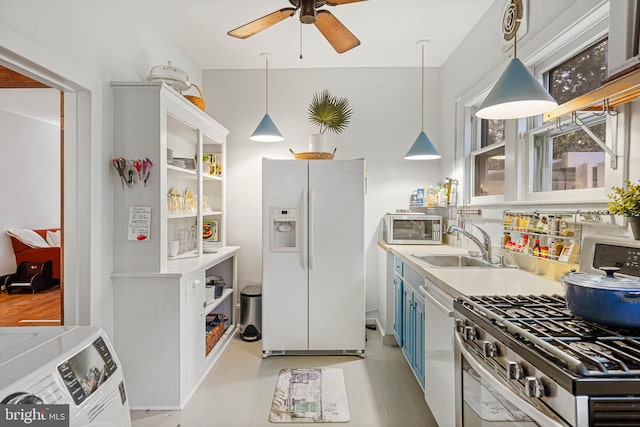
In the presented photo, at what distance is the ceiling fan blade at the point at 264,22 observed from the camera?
1980 millimetres

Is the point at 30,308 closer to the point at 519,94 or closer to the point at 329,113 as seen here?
the point at 329,113

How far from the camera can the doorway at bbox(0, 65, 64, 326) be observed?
4176 millimetres

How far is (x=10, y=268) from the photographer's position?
5129mm

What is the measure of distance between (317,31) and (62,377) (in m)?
2.94

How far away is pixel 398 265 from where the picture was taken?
9.81 ft

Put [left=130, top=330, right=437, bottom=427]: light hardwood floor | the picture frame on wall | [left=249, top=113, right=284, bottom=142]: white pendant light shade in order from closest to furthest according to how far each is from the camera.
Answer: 1. [left=130, top=330, right=437, bottom=427]: light hardwood floor
2. [left=249, top=113, right=284, bottom=142]: white pendant light shade
3. the picture frame on wall

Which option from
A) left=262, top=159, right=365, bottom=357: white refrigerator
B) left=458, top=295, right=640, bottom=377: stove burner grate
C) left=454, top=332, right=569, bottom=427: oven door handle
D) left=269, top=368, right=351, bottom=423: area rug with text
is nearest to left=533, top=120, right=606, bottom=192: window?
left=458, top=295, right=640, bottom=377: stove burner grate

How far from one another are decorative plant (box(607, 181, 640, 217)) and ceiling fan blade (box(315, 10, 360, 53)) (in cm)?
155

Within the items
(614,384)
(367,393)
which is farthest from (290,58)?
(614,384)

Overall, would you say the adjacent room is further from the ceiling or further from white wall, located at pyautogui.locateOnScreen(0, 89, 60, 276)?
white wall, located at pyautogui.locateOnScreen(0, 89, 60, 276)

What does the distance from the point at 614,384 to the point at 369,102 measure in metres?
3.50

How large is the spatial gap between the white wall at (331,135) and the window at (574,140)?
1.63 meters

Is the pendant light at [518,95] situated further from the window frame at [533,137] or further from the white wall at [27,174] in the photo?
the white wall at [27,174]

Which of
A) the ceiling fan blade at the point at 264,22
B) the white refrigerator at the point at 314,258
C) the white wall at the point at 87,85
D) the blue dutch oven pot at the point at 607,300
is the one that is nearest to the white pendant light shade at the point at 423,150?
the white refrigerator at the point at 314,258
